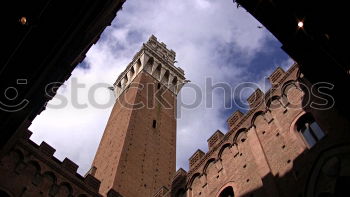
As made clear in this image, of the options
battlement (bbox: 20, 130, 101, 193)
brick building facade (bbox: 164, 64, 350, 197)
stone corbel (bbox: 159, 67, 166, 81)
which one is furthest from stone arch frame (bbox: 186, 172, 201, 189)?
stone corbel (bbox: 159, 67, 166, 81)

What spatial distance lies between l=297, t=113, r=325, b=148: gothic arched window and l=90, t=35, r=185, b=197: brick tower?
602 inches

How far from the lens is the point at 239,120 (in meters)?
15.2

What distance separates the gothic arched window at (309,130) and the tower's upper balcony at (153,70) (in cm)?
2889

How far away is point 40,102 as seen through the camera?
30.7 feet

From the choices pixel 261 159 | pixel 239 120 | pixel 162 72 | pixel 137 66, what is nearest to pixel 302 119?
pixel 261 159

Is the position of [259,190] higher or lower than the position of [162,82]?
lower

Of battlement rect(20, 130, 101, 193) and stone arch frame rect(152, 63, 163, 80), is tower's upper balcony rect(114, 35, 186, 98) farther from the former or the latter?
battlement rect(20, 130, 101, 193)

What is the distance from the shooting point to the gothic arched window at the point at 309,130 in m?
11.3

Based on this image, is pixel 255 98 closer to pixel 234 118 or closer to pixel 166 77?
pixel 234 118

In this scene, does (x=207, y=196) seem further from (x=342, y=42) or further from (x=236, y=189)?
(x=342, y=42)

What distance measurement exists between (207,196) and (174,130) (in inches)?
842

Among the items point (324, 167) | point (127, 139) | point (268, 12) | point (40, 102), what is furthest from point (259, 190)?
point (127, 139)

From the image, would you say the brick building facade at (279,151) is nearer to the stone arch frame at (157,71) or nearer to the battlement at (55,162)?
the battlement at (55,162)

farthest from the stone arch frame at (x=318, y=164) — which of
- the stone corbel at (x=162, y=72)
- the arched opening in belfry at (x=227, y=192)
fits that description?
the stone corbel at (x=162, y=72)
